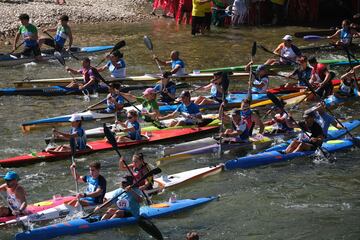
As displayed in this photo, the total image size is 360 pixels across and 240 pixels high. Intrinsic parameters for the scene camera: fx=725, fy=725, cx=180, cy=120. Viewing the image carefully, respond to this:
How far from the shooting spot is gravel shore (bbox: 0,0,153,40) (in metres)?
28.8

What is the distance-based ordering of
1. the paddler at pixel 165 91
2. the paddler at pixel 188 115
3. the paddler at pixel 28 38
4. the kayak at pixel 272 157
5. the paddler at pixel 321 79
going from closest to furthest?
the kayak at pixel 272 157
the paddler at pixel 188 115
the paddler at pixel 165 91
the paddler at pixel 321 79
the paddler at pixel 28 38

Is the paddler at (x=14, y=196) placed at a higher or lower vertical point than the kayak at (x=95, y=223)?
higher

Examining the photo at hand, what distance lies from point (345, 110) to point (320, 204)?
6.12m

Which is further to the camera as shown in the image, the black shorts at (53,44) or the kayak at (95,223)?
the black shorts at (53,44)

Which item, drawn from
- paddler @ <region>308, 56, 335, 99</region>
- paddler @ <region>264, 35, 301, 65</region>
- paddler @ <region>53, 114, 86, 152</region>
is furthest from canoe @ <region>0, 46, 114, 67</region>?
paddler @ <region>308, 56, 335, 99</region>

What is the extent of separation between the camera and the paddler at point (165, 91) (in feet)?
62.3

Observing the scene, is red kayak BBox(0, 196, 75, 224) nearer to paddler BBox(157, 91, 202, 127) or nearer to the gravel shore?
paddler BBox(157, 91, 202, 127)

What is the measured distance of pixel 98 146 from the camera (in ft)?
52.7

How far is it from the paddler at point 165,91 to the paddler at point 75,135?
3.76 metres

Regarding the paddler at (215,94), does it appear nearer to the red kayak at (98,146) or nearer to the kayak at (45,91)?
the red kayak at (98,146)

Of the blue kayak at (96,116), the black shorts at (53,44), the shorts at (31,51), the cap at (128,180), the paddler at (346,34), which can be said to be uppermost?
the paddler at (346,34)

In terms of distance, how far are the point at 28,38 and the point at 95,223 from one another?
39.2 ft

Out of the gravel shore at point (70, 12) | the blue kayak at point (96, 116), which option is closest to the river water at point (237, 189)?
the blue kayak at point (96, 116)

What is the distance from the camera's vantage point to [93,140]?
17.2 meters
